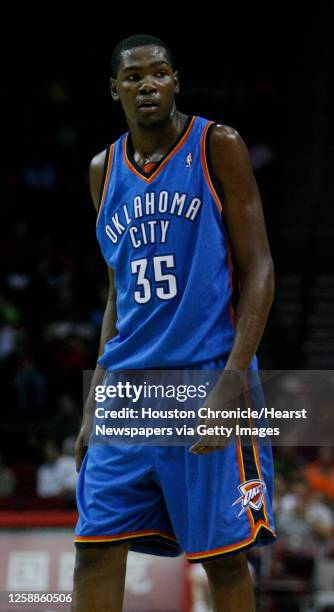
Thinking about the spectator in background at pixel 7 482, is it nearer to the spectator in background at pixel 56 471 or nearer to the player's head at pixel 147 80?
the spectator in background at pixel 56 471

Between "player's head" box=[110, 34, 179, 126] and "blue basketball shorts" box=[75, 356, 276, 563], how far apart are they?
761mm

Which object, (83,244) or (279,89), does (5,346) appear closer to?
(83,244)

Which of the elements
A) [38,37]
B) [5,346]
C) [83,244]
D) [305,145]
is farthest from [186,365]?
[38,37]

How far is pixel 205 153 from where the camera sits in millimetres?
3381

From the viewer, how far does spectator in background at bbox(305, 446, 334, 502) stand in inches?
380

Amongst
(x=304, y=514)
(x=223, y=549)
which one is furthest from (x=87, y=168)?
(x=223, y=549)

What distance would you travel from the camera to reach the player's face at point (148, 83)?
3367mm

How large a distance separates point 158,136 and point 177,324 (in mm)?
591

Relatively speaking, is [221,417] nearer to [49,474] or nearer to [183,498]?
[183,498]

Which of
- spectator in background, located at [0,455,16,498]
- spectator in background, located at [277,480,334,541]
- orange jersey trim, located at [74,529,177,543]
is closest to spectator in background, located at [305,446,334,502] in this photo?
spectator in background, located at [277,480,334,541]

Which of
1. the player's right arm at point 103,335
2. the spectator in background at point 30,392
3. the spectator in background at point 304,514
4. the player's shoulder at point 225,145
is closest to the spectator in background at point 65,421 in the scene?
the spectator in background at point 30,392

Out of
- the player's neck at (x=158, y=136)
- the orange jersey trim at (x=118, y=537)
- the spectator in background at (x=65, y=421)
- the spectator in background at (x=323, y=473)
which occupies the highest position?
the spectator in background at (x=65, y=421)

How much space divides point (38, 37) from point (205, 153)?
14.1 m

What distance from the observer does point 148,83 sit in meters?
3.35
